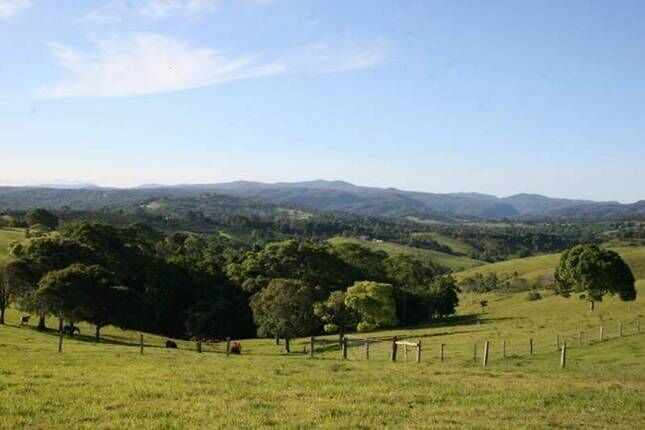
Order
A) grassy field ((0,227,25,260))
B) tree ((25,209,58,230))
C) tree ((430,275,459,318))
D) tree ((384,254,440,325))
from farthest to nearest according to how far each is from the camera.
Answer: tree ((25,209,58,230)) → tree ((430,275,459,318)) → tree ((384,254,440,325)) → grassy field ((0,227,25,260))

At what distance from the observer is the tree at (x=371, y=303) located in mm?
68625

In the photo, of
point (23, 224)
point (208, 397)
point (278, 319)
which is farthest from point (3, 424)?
point (23, 224)

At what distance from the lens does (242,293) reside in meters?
91.9

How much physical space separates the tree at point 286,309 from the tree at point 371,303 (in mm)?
4867

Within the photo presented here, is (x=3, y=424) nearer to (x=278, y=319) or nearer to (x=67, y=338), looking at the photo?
(x=67, y=338)

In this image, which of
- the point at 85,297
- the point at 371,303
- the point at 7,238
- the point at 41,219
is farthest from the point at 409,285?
the point at 41,219

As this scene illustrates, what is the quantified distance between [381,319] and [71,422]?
187 ft

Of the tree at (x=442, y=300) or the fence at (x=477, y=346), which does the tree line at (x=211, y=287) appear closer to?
the tree at (x=442, y=300)

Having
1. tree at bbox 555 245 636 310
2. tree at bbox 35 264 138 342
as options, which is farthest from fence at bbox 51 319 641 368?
tree at bbox 555 245 636 310

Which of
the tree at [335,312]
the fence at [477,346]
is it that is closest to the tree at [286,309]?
the tree at [335,312]

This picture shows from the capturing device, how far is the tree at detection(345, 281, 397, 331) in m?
68.6

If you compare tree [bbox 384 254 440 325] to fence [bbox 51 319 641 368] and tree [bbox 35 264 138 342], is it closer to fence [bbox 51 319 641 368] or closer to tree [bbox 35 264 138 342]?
fence [bbox 51 319 641 368]

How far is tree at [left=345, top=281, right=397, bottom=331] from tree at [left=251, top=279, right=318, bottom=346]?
4867 millimetres

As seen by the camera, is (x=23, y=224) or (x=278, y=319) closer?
(x=278, y=319)
